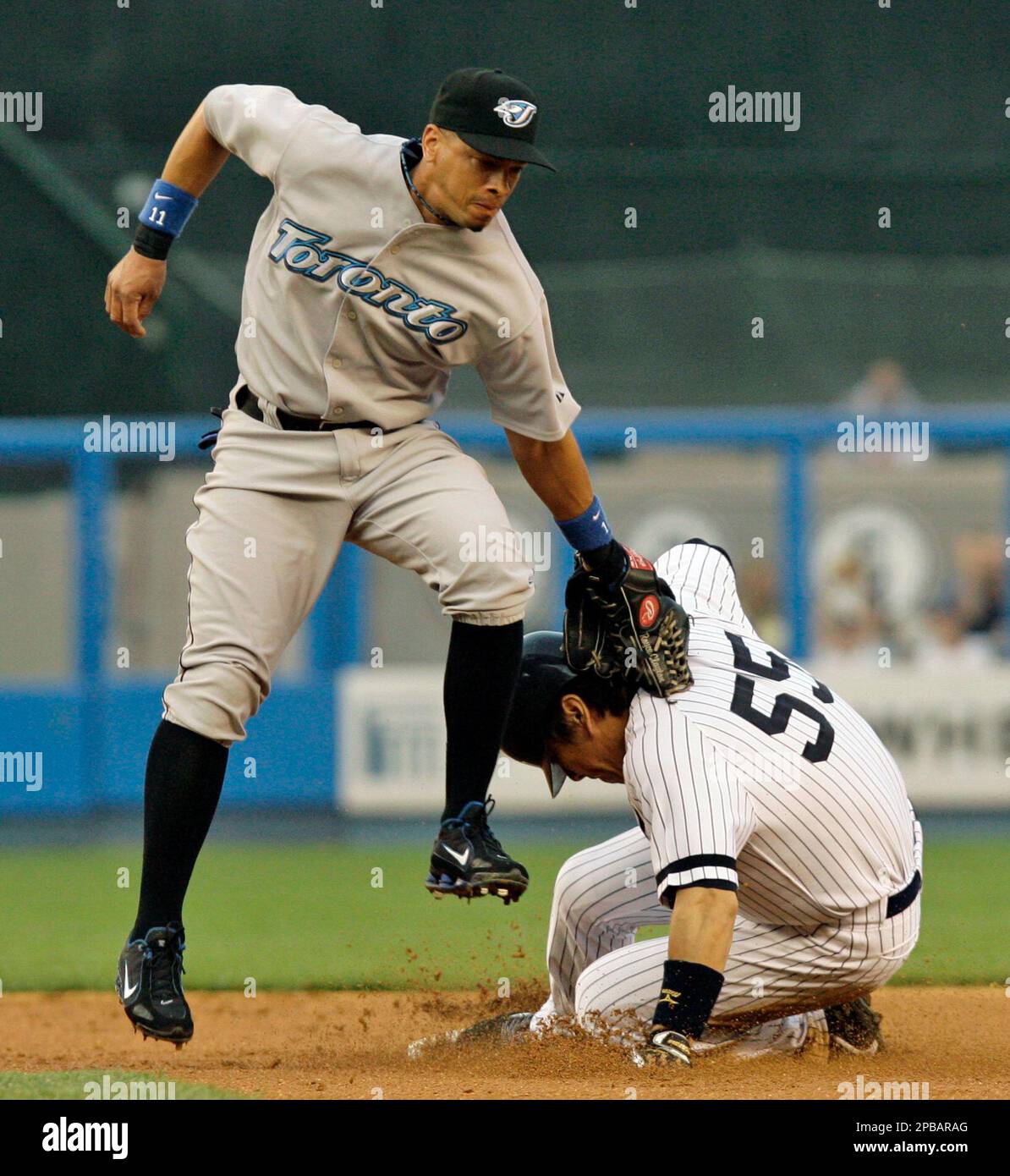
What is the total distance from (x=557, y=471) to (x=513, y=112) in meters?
0.72

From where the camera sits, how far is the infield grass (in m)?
5.50

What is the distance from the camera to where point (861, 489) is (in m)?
10.1

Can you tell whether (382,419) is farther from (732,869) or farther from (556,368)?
(732,869)

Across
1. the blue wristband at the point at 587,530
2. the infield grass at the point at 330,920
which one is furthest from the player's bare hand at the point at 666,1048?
the infield grass at the point at 330,920

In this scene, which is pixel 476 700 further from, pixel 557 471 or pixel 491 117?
pixel 491 117

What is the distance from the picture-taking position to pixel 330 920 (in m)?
6.59

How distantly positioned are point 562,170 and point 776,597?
422cm

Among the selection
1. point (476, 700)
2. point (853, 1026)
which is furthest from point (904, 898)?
point (476, 700)

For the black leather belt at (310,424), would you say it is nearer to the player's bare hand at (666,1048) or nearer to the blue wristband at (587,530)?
the blue wristband at (587,530)

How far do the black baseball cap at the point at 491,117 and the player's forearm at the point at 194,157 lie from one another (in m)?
0.55

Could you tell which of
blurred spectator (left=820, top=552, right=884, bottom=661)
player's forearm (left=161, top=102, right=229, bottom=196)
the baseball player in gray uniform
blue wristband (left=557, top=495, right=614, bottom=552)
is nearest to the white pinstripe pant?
the baseball player in gray uniform

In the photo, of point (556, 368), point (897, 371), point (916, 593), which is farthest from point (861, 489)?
point (556, 368)

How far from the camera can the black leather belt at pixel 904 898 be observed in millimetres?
3631

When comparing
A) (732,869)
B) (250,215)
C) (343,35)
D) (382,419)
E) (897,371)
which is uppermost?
(343,35)
